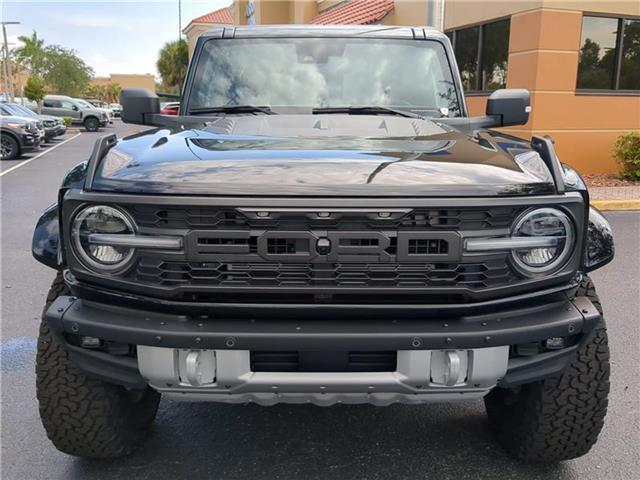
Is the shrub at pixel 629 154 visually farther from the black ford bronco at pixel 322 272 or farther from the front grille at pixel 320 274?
the front grille at pixel 320 274

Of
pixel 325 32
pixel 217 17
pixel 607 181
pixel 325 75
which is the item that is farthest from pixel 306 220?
pixel 217 17

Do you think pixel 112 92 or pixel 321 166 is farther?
pixel 112 92

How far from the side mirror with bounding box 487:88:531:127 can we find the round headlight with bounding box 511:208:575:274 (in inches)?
58.7

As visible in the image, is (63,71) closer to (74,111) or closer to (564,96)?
(74,111)

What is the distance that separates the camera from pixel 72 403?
2.38m

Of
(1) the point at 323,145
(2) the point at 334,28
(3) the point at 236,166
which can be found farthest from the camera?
(2) the point at 334,28

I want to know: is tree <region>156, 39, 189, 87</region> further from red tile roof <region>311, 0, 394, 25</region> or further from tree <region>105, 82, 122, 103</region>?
red tile roof <region>311, 0, 394, 25</region>

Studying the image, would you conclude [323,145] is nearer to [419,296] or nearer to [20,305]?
[419,296]

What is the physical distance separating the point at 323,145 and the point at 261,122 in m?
0.70

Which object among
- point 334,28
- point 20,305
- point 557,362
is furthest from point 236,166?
point 20,305

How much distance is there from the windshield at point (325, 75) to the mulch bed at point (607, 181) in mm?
7613

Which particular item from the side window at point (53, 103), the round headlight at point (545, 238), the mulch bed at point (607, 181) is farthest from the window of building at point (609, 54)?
the side window at point (53, 103)

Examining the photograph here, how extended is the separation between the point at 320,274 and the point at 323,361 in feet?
1.00

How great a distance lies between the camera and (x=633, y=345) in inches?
156
